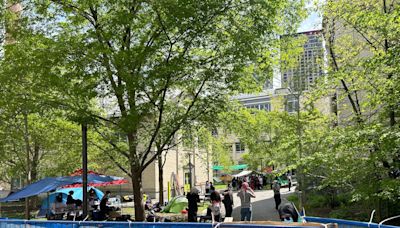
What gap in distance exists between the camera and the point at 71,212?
1878 cm

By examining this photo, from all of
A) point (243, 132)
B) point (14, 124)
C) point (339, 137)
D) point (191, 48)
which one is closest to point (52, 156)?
point (14, 124)

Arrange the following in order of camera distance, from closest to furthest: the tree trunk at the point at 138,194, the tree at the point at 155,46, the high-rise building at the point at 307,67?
1. the tree at the point at 155,46
2. the tree trunk at the point at 138,194
3. the high-rise building at the point at 307,67

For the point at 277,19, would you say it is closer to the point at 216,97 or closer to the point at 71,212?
the point at 216,97

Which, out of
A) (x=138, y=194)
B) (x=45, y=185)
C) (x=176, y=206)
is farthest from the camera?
(x=176, y=206)

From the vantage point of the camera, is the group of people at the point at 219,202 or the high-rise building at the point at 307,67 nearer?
the group of people at the point at 219,202

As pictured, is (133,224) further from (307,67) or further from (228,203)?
(307,67)

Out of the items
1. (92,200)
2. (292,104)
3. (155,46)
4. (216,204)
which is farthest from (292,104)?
(155,46)

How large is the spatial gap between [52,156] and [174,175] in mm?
15851

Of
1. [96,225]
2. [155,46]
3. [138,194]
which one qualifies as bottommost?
[96,225]

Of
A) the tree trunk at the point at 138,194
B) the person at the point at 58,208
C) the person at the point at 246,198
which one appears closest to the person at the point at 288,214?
the person at the point at 246,198

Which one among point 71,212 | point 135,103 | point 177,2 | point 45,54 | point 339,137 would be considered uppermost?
point 177,2

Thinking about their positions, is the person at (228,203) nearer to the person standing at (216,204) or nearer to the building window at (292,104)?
the person standing at (216,204)

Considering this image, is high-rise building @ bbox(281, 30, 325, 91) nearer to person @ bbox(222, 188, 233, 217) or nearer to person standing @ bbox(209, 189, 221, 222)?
person @ bbox(222, 188, 233, 217)

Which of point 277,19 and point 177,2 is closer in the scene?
point 177,2
